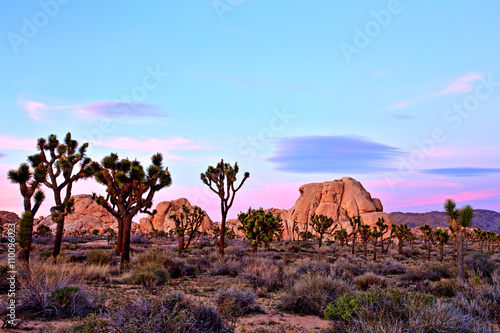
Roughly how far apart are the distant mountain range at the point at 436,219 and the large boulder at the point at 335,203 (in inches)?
2850

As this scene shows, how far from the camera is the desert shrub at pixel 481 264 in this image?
19.1 metres

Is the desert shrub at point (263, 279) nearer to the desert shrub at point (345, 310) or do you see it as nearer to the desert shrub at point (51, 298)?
the desert shrub at point (345, 310)

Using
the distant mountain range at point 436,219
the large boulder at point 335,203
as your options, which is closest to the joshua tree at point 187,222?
the large boulder at point 335,203

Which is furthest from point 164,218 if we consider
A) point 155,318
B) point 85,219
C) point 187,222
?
point 155,318

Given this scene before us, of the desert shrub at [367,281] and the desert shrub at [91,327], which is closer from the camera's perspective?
the desert shrub at [91,327]

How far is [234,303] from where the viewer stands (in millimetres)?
8516

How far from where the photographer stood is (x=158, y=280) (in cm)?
1294

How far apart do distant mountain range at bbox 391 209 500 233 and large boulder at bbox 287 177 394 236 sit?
72.4 metres

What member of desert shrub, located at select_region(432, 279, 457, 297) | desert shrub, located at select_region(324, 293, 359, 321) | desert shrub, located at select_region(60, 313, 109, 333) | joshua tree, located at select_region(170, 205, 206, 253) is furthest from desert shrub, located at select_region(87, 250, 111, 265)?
joshua tree, located at select_region(170, 205, 206, 253)

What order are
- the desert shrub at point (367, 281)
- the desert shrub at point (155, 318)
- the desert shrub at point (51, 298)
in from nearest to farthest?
the desert shrub at point (155, 318)
the desert shrub at point (51, 298)
the desert shrub at point (367, 281)

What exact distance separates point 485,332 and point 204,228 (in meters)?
114

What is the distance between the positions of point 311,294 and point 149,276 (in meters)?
6.19

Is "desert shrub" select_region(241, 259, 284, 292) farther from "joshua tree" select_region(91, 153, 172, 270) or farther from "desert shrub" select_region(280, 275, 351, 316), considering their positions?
"joshua tree" select_region(91, 153, 172, 270)

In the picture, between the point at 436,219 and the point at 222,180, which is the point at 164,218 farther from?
the point at 436,219
